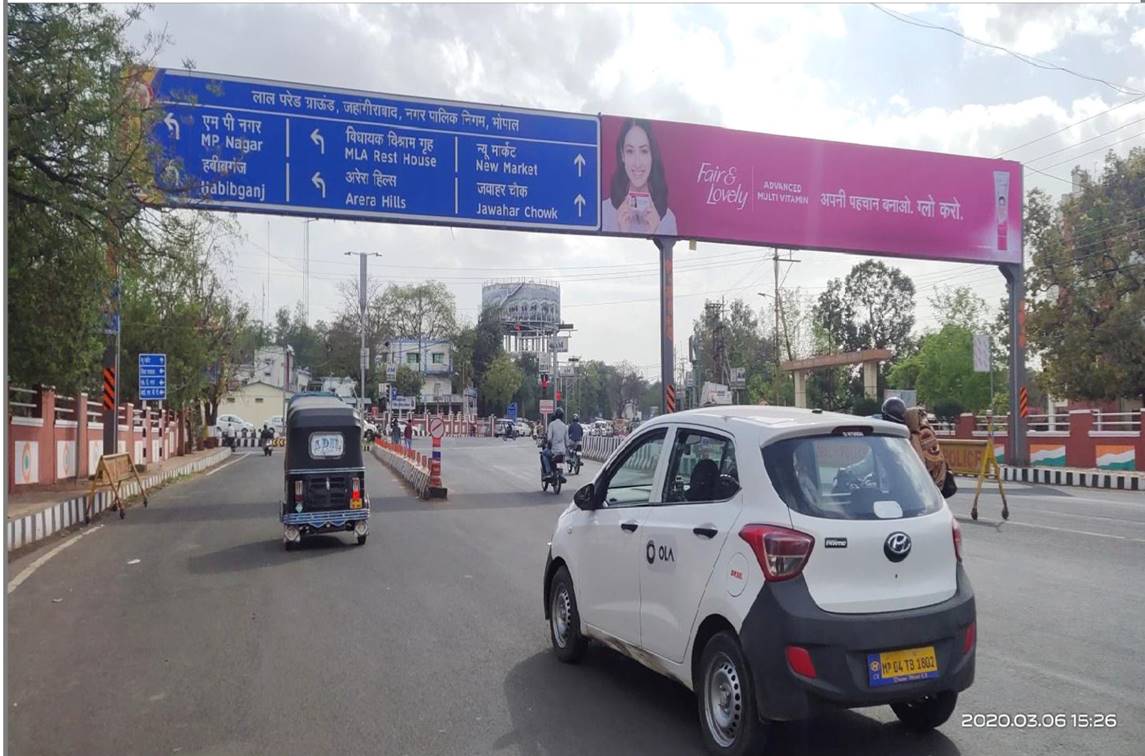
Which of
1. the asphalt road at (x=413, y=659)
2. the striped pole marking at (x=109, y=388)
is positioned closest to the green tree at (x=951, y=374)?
the asphalt road at (x=413, y=659)

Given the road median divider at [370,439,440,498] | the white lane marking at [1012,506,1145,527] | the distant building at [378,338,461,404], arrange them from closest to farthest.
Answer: the white lane marking at [1012,506,1145,527], the road median divider at [370,439,440,498], the distant building at [378,338,461,404]

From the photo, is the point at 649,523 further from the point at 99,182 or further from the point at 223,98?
the point at 223,98

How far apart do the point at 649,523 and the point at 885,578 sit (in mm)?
1463

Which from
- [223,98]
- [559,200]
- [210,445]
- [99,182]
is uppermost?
[223,98]

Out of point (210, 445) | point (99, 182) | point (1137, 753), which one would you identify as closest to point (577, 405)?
point (210, 445)

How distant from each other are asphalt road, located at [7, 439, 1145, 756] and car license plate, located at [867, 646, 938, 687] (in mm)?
607

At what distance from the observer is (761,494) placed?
4.99m

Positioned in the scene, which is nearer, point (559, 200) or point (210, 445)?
point (559, 200)

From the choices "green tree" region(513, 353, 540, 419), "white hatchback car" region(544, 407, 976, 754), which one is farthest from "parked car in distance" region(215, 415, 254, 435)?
"white hatchback car" region(544, 407, 976, 754)

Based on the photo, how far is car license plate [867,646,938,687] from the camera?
4742 millimetres

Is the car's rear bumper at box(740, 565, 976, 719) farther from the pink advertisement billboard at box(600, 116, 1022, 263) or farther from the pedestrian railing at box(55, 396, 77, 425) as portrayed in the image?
the pedestrian railing at box(55, 396, 77, 425)

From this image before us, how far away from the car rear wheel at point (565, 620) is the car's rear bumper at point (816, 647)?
88.6 inches

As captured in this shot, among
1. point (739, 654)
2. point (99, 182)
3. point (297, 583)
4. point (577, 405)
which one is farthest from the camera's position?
Result: point (577, 405)

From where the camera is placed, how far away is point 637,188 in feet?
77.9
